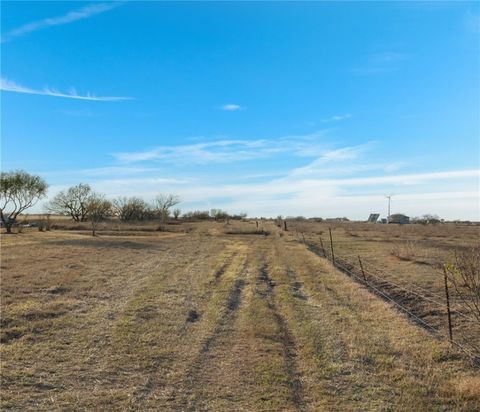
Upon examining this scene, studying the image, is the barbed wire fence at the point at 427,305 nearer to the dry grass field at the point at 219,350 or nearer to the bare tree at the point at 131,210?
the dry grass field at the point at 219,350

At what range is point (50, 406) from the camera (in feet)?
17.2

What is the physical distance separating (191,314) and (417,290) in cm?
701

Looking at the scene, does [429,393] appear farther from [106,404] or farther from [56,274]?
[56,274]

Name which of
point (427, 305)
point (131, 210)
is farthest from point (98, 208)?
point (427, 305)

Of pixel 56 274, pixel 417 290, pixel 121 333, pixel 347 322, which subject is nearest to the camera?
pixel 121 333

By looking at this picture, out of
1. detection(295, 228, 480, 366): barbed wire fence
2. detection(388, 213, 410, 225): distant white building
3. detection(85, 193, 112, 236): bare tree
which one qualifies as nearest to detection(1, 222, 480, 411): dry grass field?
detection(295, 228, 480, 366): barbed wire fence

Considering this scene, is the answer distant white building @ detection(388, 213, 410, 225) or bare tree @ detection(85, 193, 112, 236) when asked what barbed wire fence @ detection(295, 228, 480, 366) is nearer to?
bare tree @ detection(85, 193, 112, 236)

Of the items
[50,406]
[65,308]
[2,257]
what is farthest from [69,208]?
[50,406]

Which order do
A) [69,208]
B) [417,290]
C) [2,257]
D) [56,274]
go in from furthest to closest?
[69,208], [2,257], [56,274], [417,290]

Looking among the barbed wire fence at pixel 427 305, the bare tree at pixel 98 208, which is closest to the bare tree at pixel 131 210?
the bare tree at pixel 98 208

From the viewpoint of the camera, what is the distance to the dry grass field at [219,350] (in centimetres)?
547

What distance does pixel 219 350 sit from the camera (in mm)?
7449

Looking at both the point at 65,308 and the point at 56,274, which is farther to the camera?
the point at 56,274

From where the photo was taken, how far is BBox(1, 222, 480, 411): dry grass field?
5.47 metres
